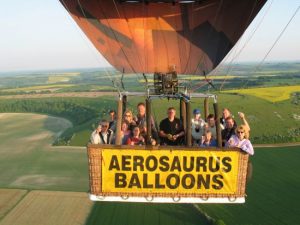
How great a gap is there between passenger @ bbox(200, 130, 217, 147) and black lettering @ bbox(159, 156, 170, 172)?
76 cm

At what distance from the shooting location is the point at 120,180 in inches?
260

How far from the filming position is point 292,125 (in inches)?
2345

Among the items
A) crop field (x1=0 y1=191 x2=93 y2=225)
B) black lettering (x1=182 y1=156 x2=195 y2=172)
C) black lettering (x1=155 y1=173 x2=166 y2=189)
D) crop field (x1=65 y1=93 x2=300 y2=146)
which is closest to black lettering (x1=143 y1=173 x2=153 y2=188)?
black lettering (x1=155 y1=173 x2=166 y2=189)

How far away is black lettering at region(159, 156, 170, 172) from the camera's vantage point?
6.49 meters

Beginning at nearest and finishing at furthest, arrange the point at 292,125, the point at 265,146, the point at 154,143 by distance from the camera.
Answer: the point at 154,143, the point at 265,146, the point at 292,125

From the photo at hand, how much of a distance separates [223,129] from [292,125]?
56.6m

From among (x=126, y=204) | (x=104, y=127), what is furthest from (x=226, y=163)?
(x=126, y=204)

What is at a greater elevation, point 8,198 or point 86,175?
point 8,198

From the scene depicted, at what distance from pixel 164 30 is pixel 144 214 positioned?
72.3ft

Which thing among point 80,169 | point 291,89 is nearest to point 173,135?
point 80,169

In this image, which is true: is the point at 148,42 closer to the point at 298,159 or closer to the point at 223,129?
the point at 223,129

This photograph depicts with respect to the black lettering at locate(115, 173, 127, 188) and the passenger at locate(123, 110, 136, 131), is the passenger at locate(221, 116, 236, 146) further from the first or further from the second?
the black lettering at locate(115, 173, 127, 188)

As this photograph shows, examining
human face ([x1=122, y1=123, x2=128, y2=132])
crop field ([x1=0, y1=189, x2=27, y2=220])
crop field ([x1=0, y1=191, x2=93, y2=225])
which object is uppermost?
human face ([x1=122, y1=123, x2=128, y2=132])

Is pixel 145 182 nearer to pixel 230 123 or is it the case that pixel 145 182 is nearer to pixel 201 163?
pixel 201 163
